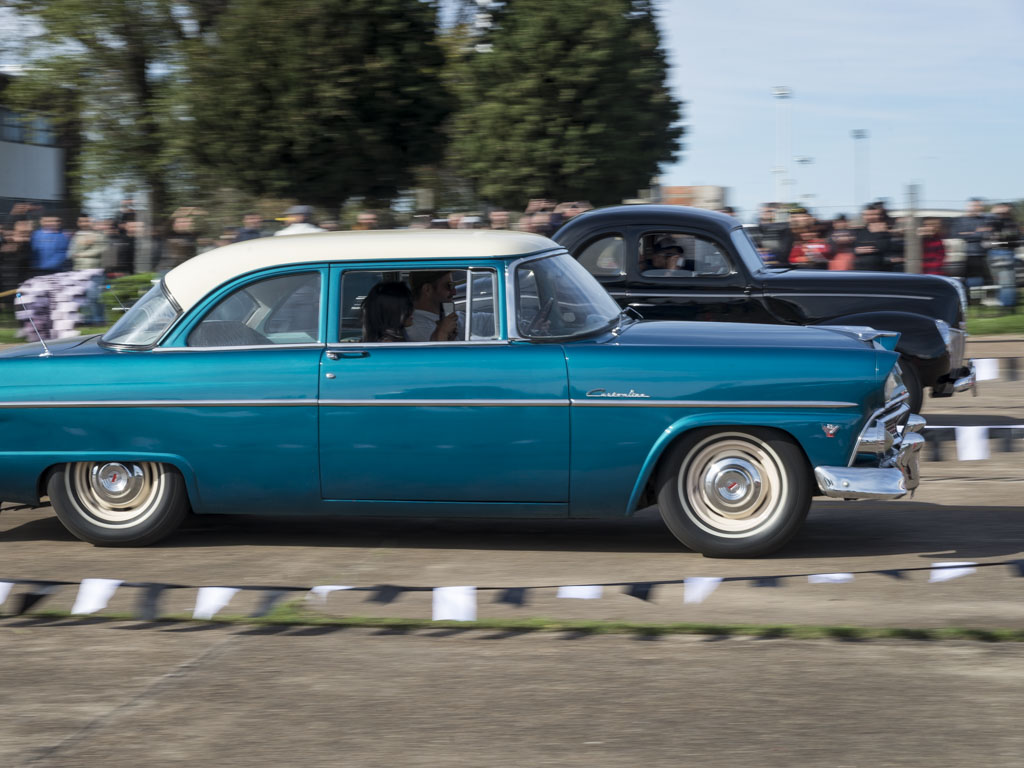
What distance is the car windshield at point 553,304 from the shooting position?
6277 mm

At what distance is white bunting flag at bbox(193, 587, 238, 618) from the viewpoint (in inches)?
213

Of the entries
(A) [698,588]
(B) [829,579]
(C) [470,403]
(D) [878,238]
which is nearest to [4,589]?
(C) [470,403]

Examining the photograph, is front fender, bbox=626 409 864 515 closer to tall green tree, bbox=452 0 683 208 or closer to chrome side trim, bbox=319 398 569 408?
chrome side trim, bbox=319 398 569 408

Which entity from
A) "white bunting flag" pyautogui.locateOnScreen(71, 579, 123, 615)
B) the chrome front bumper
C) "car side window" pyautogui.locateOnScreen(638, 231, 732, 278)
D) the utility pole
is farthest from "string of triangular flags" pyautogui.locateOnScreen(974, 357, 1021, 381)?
"white bunting flag" pyautogui.locateOnScreen(71, 579, 123, 615)

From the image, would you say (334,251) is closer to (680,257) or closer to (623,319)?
(623,319)

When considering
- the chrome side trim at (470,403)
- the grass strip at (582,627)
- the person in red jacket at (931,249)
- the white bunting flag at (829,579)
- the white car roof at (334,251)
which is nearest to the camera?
the grass strip at (582,627)

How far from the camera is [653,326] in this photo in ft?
22.1

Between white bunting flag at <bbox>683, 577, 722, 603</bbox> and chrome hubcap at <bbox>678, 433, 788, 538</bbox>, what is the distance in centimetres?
54

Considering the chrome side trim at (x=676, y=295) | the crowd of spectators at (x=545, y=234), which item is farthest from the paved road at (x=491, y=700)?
the crowd of spectators at (x=545, y=234)

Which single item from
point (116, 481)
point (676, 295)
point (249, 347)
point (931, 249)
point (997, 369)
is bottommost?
point (116, 481)

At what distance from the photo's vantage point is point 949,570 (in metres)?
5.86

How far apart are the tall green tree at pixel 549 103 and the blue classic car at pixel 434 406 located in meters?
20.6

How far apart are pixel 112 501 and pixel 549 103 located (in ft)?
69.7

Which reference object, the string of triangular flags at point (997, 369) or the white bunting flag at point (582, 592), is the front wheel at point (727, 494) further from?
the string of triangular flags at point (997, 369)
